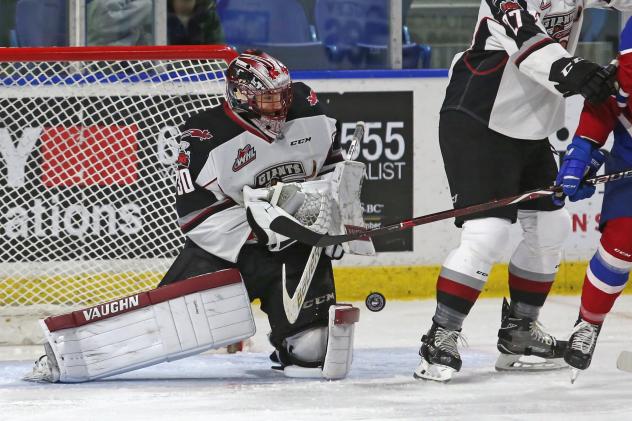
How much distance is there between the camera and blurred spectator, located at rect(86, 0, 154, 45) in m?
4.94

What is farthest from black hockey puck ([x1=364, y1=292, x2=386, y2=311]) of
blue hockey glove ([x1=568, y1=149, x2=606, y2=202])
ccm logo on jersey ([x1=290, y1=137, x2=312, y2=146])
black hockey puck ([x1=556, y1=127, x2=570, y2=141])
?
black hockey puck ([x1=556, y1=127, x2=570, y2=141])

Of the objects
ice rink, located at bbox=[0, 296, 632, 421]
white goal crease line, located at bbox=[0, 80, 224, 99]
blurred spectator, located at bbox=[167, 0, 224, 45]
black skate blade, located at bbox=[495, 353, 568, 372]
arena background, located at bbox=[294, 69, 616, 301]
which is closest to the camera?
ice rink, located at bbox=[0, 296, 632, 421]

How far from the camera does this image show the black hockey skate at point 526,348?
3.31 m

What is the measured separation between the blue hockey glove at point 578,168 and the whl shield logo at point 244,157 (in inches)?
28.3

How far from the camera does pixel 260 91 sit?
3.13 m

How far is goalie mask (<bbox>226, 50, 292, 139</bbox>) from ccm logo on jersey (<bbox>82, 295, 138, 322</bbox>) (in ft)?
1.67

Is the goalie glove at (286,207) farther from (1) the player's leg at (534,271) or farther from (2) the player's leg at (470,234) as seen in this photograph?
(1) the player's leg at (534,271)

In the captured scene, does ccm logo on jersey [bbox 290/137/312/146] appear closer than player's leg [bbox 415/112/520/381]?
No

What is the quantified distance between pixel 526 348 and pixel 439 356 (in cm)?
31

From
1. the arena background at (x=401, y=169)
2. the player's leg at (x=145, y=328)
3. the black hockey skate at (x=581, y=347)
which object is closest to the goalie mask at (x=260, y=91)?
the player's leg at (x=145, y=328)

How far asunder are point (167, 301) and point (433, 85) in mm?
2026

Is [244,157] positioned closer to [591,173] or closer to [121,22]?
[591,173]

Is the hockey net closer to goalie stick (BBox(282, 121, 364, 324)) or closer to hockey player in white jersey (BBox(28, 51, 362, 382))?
hockey player in white jersey (BBox(28, 51, 362, 382))

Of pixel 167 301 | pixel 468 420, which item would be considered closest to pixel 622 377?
pixel 468 420
